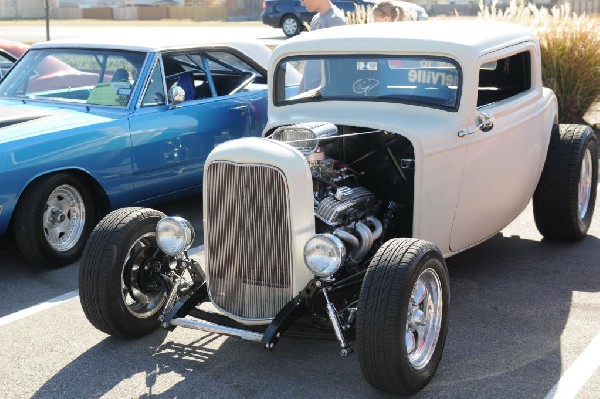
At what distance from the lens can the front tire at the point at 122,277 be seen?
461 centimetres

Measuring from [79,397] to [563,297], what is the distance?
299cm

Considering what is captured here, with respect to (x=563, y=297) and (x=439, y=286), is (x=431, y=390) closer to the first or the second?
(x=439, y=286)

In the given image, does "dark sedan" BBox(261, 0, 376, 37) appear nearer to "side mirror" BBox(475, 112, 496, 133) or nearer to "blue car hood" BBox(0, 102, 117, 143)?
"blue car hood" BBox(0, 102, 117, 143)

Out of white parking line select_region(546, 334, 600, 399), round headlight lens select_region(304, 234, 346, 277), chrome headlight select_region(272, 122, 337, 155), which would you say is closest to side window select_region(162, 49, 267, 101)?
chrome headlight select_region(272, 122, 337, 155)

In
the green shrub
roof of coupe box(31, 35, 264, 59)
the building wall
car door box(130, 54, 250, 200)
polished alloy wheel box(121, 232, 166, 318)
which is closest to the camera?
polished alloy wheel box(121, 232, 166, 318)

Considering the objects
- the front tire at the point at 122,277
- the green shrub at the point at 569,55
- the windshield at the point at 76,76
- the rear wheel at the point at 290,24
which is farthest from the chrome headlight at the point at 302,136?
the rear wheel at the point at 290,24

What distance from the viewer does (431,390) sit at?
4.27m

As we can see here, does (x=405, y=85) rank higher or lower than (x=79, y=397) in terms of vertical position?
higher

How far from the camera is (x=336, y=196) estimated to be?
4.72 m

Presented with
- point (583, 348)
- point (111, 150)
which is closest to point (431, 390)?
point (583, 348)

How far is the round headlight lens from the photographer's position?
4.16 meters

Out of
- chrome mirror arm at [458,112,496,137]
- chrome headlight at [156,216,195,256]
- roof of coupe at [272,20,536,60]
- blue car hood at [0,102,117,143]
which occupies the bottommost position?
chrome headlight at [156,216,195,256]

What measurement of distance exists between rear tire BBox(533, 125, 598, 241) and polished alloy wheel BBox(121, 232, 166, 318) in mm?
2984

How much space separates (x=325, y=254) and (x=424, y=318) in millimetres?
597
